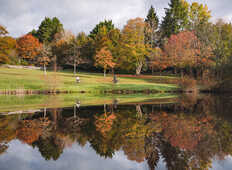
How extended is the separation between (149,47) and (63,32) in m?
41.1

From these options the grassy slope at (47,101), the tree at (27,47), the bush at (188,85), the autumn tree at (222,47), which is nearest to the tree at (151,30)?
the autumn tree at (222,47)

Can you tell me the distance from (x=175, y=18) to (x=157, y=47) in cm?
1528

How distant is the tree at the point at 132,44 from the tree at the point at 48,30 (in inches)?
1670

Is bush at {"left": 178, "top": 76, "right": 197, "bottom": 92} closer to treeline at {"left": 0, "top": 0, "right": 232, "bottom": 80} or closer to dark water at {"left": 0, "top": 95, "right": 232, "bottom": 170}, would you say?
treeline at {"left": 0, "top": 0, "right": 232, "bottom": 80}

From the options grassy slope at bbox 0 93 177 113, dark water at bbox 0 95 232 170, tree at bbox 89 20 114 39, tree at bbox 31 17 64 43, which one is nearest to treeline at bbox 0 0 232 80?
tree at bbox 89 20 114 39

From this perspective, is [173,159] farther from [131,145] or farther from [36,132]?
[36,132]

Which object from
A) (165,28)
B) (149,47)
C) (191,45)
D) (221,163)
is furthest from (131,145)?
(165,28)

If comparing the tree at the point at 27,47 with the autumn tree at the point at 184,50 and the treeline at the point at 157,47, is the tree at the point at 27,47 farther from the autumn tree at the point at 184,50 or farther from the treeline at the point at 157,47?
the autumn tree at the point at 184,50

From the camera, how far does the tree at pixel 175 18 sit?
7188cm

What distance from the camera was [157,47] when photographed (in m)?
63.3

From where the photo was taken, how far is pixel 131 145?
7719 millimetres

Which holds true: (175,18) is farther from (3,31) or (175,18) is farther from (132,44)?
(3,31)

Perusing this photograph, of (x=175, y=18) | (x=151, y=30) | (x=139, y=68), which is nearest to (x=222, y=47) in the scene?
(x=151, y=30)

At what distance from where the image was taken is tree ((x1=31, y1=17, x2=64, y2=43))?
92.0m
